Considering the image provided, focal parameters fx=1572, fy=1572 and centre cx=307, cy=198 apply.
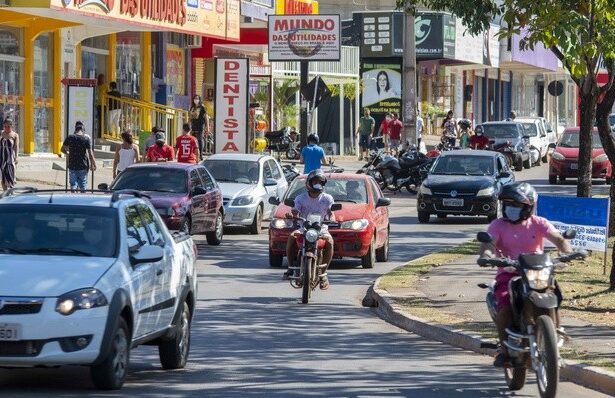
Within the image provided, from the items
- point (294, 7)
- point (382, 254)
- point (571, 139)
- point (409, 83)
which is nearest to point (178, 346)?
point (382, 254)

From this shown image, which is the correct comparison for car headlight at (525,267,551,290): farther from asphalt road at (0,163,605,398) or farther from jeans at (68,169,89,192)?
jeans at (68,169,89,192)

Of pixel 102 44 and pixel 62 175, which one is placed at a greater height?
pixel 102 44

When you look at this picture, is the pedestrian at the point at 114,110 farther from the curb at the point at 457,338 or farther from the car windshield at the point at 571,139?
the curb at the point at 457,338

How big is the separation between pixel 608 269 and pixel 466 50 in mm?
44285

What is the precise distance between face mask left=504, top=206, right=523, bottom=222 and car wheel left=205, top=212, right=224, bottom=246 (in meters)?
15.6

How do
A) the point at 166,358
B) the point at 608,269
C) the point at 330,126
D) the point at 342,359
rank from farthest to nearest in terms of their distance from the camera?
the point at 330,126, the point at 608,269, the point at 342,359, the point at 166,358

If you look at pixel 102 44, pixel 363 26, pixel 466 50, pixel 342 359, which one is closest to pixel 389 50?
pixel 363 26

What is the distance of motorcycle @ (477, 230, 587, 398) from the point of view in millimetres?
10703

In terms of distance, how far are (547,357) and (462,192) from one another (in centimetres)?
2193

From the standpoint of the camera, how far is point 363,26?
6112 centimetres

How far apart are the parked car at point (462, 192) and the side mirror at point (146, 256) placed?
20623 millimetres

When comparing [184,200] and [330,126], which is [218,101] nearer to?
[184,200]

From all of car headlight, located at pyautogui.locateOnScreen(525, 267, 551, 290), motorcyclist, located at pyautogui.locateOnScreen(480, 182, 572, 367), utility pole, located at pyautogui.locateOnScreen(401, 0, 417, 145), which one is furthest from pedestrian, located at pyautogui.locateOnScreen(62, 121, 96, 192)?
car headlight, located at pyautogui.locateOnScreen(525, 267, 551, 290)

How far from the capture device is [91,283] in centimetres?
1117
